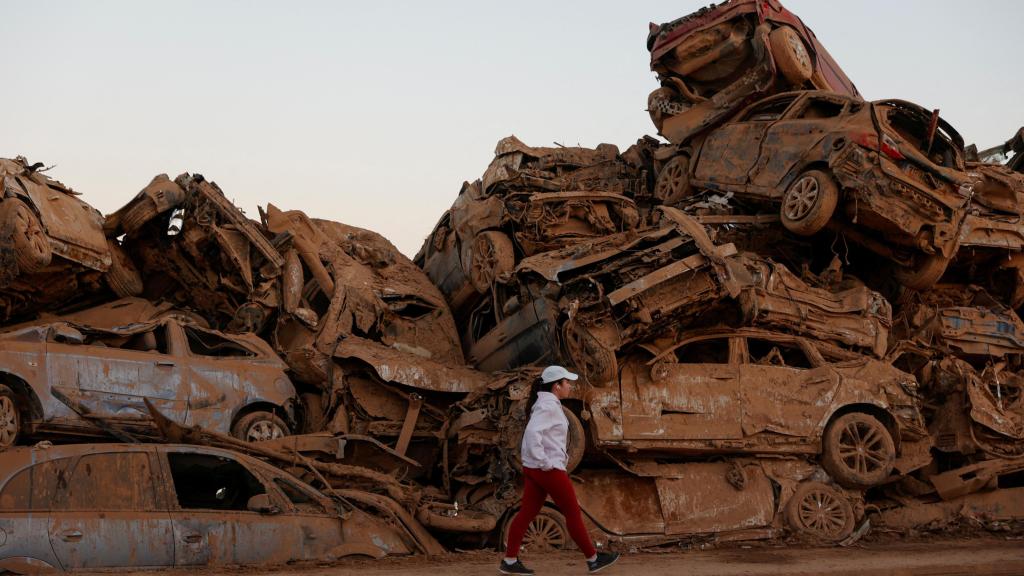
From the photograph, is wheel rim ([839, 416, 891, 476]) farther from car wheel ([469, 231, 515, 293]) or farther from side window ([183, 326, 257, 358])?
side window ([183, 326, 257, 358])

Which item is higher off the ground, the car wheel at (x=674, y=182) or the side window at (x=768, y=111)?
the side window at (x=768, y=111)

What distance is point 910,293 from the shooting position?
15461 millimetres

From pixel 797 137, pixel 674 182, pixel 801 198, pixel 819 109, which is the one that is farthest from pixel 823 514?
pixel 674 182

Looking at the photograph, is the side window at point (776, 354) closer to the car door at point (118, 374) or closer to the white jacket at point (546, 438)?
the white jacket at point (546, 438)

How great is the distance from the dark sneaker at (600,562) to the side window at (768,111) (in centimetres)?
896

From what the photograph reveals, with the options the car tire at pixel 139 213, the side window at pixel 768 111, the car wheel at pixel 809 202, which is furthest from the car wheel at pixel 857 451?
the car tire at pixel 139 213

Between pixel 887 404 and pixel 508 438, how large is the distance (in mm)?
4753

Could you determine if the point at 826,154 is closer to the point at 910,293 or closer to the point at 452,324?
the point at 910,293

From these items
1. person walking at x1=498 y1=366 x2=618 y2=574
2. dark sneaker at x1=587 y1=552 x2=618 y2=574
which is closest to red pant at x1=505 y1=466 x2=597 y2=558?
person walking at x1=498 y1=366 x2=618 y2=574

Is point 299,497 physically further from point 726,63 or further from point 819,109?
point 726,63

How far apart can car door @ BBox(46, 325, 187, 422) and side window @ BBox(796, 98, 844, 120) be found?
9086 millimetres

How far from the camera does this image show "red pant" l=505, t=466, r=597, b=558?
25.6ft

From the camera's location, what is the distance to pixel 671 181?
17453 mm

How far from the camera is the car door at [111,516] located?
7.63m
